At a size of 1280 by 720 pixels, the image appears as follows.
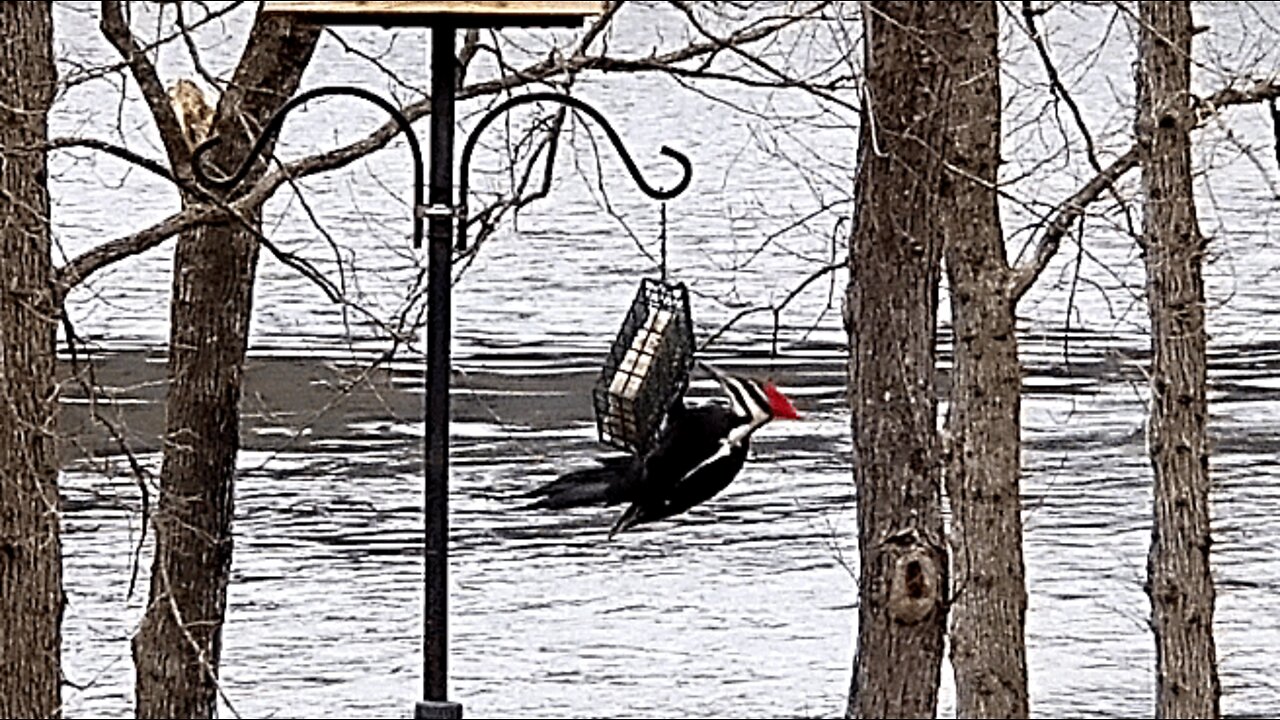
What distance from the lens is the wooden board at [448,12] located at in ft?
14.0

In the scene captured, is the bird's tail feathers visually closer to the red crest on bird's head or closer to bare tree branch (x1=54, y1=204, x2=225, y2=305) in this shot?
the red crest on bird's head

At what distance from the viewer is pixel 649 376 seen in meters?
5.77

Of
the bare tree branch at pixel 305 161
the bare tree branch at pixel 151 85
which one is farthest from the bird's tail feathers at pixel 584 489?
the bare tree branch at pixel 151 85

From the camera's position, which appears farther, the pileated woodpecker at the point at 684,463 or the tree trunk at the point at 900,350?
the pileated woodpecker at the point at 684,463

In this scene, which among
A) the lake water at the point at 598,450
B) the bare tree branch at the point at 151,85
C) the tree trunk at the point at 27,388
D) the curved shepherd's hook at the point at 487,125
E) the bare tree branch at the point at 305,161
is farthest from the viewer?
the lake water at the point at 598,450

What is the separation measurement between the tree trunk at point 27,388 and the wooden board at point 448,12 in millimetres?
2016

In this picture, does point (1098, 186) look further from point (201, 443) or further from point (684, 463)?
point (201, 443)

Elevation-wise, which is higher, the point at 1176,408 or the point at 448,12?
the point at 448,12

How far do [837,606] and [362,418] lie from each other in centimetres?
463

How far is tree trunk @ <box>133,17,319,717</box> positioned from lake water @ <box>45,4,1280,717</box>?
0.25 metres

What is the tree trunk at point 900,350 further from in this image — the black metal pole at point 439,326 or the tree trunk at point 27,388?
the tree trunk at point 27,388

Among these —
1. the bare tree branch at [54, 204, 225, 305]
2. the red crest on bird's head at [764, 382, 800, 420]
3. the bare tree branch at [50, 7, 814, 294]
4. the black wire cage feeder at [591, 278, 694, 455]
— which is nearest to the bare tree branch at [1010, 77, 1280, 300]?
the bare tree branch at [50, 7, 814, 294]

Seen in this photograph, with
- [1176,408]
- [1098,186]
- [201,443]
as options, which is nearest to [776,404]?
[1176,408]

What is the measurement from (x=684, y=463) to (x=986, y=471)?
1.09 m
